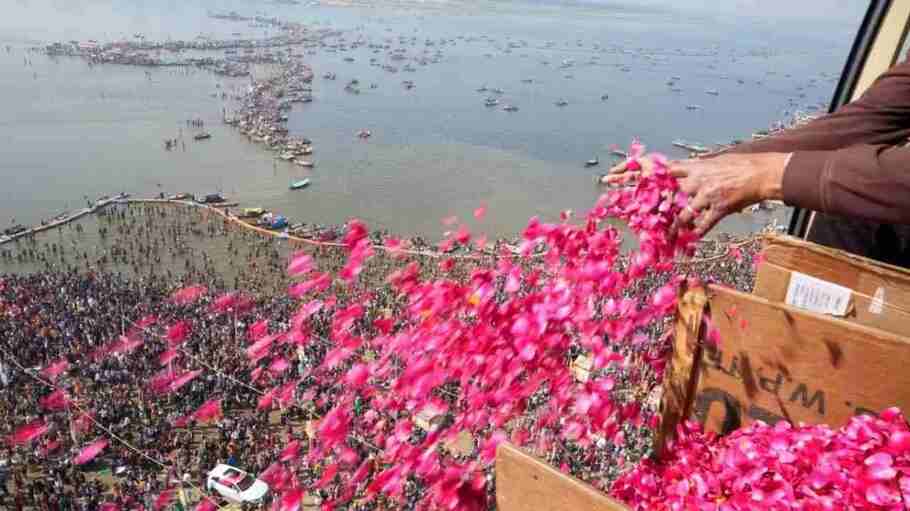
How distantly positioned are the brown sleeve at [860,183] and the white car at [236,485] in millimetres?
9335

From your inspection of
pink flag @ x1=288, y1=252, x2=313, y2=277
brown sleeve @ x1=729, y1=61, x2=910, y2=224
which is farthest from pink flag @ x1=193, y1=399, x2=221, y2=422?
brown sleeve @ x1=729, y1=61, x2=910, y2=224

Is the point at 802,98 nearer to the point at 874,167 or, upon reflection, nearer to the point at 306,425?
the point at 306,425

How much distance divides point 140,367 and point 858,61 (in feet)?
47.3

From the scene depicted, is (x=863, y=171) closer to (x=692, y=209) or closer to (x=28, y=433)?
(x=692, y=209)

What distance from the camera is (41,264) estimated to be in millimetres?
25016

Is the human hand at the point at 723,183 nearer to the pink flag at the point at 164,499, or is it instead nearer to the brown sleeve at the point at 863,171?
the brown sleeve at the point at 863,171

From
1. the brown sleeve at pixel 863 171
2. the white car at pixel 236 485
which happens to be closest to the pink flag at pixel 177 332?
the white car at pixel 236 485

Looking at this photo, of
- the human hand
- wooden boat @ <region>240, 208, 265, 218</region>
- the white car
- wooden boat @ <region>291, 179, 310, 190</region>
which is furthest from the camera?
wooden boat @ <region>291, 179, 310, 190</region>

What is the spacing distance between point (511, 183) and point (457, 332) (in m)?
37.3

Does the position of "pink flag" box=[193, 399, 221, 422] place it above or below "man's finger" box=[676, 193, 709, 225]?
below

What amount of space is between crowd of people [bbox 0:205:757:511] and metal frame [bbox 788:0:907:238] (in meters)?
2.91

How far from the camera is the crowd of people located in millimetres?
10328

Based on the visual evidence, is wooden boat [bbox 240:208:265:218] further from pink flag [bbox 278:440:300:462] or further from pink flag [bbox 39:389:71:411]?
pink flag [bbox 278:440:300:462]

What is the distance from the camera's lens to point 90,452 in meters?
10.7
